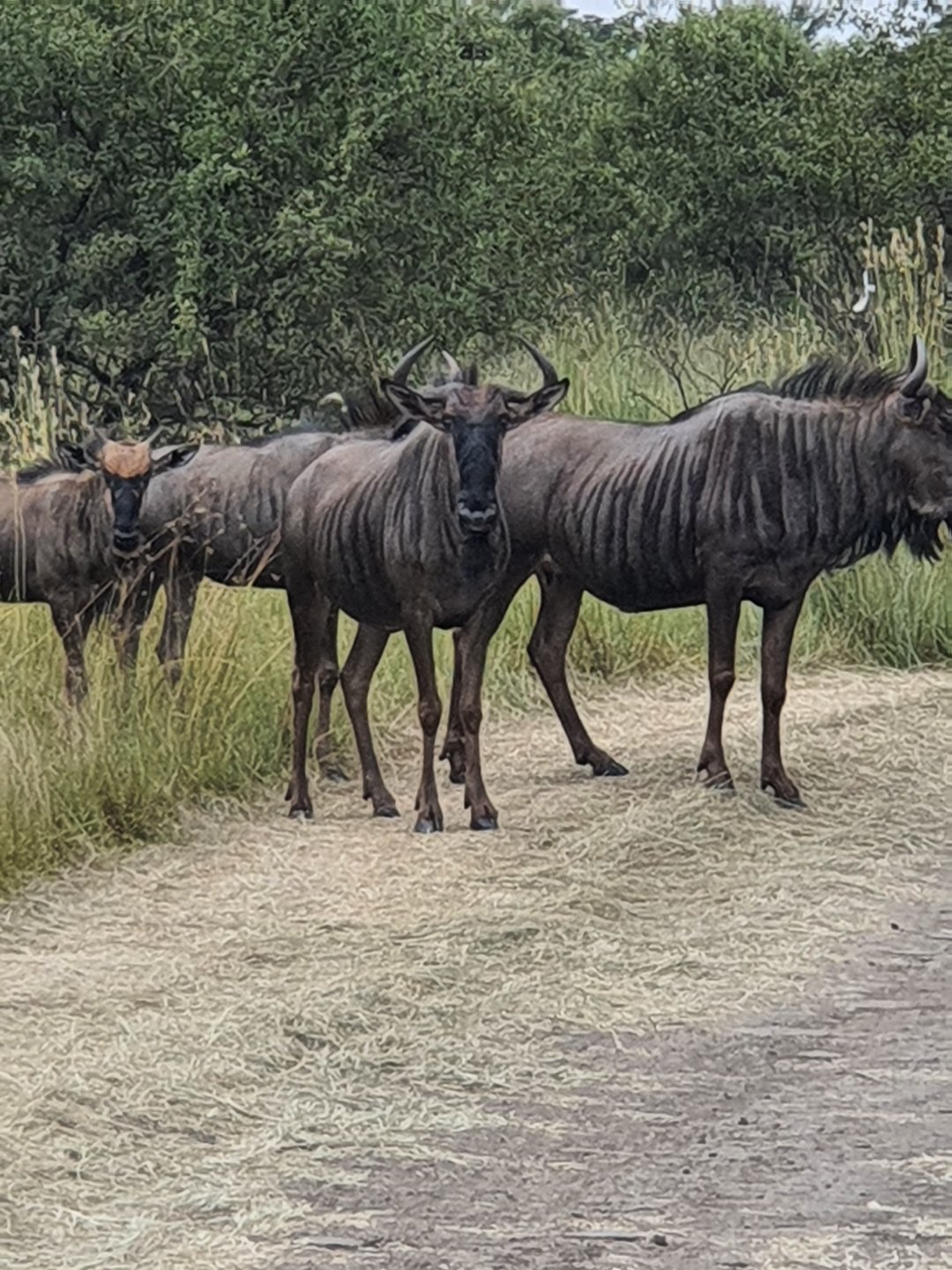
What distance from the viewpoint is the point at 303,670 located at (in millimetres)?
8766

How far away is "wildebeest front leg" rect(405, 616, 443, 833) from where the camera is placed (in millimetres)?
8234

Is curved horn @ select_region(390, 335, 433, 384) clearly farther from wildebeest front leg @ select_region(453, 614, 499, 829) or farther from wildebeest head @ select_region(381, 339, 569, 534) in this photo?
wildebeest front leg @ select_region(453, 614, 499, 829)

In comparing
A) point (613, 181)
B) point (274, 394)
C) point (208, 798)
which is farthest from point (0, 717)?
point (613, 181)

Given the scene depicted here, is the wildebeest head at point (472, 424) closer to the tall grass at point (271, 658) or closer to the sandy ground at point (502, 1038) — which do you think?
the sandy ground at point (502, 1038)

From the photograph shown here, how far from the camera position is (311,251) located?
1590 centimetres

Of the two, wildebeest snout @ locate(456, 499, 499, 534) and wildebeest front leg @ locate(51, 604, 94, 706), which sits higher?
wildebeest snout @ locate(456, 499, 499, 534)

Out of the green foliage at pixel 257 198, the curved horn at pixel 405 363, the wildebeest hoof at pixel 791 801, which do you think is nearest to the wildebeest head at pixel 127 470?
the curved horn at pixel 405 363

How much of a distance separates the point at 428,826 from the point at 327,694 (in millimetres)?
1206

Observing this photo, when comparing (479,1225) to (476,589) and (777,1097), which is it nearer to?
(777,1097)

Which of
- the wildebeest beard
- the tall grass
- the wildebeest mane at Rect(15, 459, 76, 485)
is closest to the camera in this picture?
the wildebeest beard

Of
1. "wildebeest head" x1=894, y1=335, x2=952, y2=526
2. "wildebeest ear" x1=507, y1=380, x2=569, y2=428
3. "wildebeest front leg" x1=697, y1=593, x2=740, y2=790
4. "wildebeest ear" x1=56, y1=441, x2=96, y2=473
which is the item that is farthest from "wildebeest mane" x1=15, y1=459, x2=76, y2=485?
"wildebeest head" x1=894, y1=335, x2=952, y2=526

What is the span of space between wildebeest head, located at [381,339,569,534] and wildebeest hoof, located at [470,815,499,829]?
108 cm

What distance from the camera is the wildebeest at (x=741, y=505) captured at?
28.9ft

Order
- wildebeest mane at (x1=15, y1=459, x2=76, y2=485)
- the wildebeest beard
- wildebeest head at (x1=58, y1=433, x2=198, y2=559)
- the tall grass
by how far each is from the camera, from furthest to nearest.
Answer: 1. wildebeest mane at (x1=15, y1=459, x2=76, y2=485)
2. wildebeest head at (x1=58, y1=433, x2=198, y2=559)
3. the tall grass
4. the wildebeest beard
